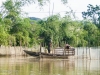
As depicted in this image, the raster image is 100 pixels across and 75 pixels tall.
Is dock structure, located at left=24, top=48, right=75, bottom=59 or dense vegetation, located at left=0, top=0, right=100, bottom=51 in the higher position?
dense vegetation, located at left=0, top=0, right=100, bottom=51

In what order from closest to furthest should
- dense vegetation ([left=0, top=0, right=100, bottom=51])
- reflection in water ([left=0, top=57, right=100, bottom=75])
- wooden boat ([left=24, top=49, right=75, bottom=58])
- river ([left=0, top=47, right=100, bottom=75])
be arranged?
reflection in water ([left=0, top=57, right=100, bottom=75]) → river ([left=0, top=47, right=100, bottom=75]) → wooden boat ([left=24, top=49, right=75, bottom=58]) → dense vegetation ([left=0, top=0, right=100, bottom=51])

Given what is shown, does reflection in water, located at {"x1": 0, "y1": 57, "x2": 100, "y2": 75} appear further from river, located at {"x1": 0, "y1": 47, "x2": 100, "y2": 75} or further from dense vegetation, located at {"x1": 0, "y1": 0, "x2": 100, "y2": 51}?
dense vegetation, located at {"x1": 0, "y1": 0, "x2": 100, "y2": 51}

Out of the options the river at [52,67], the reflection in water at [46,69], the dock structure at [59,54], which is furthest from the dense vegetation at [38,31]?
the reflection in water at [46,69]

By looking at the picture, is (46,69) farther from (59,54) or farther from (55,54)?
(59,54)

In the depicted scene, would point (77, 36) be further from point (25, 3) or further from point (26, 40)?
point (25, 3)

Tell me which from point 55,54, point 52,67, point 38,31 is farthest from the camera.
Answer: point 38,31

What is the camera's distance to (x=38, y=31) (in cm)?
4716

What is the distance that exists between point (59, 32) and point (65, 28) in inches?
73.5

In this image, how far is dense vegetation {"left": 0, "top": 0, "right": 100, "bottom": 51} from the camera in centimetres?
4304

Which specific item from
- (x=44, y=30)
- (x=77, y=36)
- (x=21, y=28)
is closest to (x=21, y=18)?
(x=21, y=28)

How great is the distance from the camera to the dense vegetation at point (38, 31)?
1695 inches

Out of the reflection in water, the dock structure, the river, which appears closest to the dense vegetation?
the dock structure

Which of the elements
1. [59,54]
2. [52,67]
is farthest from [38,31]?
[52,67]

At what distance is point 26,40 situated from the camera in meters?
43.4
